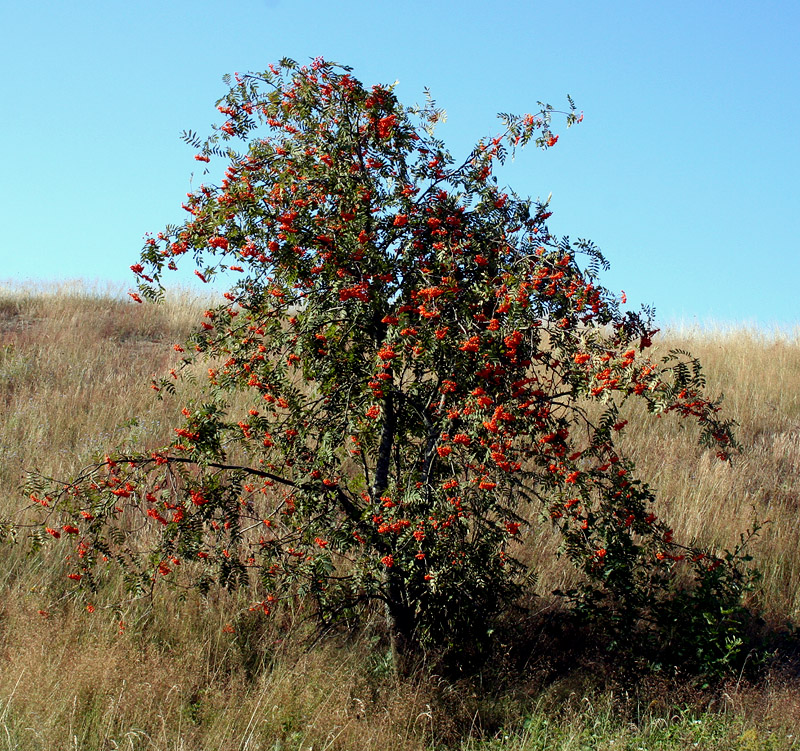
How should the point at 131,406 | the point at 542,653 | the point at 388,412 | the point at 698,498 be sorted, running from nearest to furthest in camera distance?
the point at 388,412
the point at 542,653
the point at 698,498
the point at 131,406

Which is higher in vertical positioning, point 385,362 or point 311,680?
point 385,362

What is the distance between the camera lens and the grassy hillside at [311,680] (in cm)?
392

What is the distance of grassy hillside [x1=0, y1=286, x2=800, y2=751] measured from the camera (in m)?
3.92

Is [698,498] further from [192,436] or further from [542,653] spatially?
[192,436]

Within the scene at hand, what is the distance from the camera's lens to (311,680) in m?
4.39

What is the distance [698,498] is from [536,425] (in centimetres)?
381

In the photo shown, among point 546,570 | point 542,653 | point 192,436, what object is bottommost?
point 542,653

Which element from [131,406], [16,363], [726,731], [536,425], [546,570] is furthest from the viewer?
[16,363]

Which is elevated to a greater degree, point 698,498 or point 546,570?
point 698,498

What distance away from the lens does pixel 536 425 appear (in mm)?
3812

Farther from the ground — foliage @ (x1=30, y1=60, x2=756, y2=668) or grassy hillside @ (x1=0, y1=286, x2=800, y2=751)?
foliage @ (x1=30, y1=60, x2=756, y2=668)

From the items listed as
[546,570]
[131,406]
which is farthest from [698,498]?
[131,406]

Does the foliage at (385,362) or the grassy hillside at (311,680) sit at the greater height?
the foliage at (385,362)

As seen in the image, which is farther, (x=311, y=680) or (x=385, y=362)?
(x=311, y=680)
